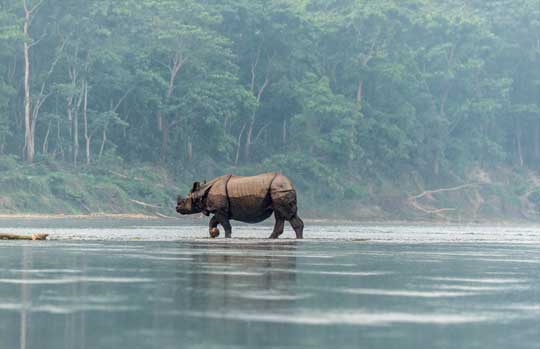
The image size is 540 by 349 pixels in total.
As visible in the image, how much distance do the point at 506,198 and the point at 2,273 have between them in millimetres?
84276

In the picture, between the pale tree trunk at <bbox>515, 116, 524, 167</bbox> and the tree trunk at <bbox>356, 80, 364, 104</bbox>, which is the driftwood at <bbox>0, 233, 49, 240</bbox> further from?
the pale tree trunk at <bbox>515, 116, 524, 167</bbox>

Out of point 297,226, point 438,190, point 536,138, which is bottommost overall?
point 297,226

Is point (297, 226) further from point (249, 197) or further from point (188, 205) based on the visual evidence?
point (188, 205)

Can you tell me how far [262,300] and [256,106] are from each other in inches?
2821

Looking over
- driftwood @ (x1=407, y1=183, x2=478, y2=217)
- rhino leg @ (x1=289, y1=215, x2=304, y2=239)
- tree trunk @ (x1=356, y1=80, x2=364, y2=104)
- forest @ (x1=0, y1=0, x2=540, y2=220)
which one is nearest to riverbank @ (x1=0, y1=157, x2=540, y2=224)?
driftwood @ (x1=407, y1=183, x2=478, y2=217)

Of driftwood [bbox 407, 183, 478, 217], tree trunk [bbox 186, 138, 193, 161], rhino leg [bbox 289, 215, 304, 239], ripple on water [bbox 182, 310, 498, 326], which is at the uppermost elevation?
tree trunk [bbox 186, 138, 193, 161]

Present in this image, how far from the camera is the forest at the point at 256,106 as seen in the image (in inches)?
3263

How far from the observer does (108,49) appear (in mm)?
85438

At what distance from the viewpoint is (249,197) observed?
128 ft

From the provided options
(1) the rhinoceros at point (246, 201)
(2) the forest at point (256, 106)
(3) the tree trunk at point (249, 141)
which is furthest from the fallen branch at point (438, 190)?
(1) the rhinoceros at point (246, 201)

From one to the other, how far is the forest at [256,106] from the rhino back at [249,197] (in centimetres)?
3497

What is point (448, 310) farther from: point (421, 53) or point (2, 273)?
point (421, 53)

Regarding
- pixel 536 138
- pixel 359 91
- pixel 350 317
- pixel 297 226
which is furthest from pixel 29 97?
pixel 350 317

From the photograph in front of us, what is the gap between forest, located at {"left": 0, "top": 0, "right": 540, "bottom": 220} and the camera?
82.9 meters
